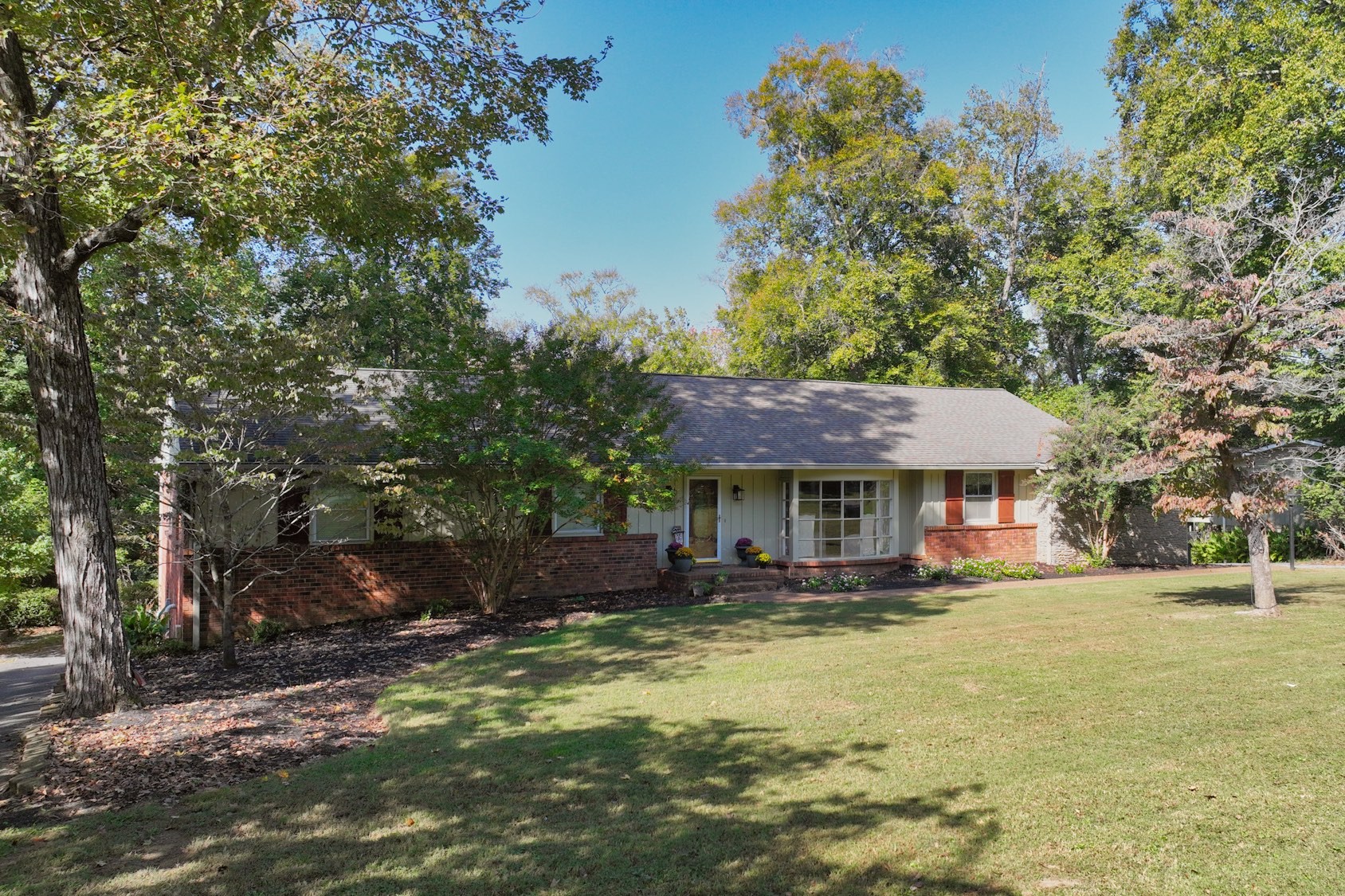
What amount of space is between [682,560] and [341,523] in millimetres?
6329

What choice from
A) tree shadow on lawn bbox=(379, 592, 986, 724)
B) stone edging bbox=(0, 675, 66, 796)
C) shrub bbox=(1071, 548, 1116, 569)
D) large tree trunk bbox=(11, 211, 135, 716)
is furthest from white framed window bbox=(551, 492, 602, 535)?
shrub bbox=(1071, 548, 1116, 569)

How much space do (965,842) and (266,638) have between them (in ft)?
35.9

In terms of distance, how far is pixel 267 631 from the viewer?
12.3 metres

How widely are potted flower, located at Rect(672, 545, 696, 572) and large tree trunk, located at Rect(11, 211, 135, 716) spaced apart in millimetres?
9902

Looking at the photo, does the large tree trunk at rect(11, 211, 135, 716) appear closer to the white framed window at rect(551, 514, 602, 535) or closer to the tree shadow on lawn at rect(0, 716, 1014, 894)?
the tree shadow on lawn at rect(0, 716, 1014, 894)

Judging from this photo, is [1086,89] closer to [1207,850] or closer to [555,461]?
[555,461]

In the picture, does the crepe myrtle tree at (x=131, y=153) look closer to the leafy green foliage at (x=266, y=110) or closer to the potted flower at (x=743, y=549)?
the leafy green foliage at (x=266, y=110)

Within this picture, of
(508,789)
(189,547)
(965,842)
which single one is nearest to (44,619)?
(189,547)

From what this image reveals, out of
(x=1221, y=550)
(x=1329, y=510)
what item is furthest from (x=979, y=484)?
(x=1221, y=550)

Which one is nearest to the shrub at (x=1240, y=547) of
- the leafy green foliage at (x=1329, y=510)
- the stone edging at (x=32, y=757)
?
the leafy green foliage at (x=1329, y=510)

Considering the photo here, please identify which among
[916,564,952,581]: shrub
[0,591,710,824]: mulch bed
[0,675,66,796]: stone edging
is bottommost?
[0,675,66,796]: stone edging

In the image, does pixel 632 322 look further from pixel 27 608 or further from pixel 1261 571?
pixel 1261 571

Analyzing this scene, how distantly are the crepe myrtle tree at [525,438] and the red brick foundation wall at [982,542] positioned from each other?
27.8ft

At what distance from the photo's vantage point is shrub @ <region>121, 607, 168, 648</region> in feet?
38.4
